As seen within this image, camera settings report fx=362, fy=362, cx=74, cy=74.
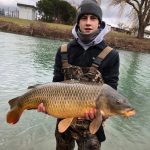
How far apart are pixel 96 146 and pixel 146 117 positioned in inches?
195

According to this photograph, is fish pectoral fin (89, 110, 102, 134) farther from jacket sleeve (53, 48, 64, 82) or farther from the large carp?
jacket sleeve (53, 48, 64, 82)

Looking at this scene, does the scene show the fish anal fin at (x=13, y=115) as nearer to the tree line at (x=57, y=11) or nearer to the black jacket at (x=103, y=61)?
the black jacket at (x=103, y=61)

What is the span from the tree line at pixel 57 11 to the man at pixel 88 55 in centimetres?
4728

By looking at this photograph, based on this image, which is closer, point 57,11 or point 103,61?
point 103,61

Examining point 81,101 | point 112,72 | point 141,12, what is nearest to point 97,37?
point 112,72

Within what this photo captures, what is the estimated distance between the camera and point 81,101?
3.09 metres

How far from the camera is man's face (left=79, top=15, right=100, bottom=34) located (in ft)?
11.4

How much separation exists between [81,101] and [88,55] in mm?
604

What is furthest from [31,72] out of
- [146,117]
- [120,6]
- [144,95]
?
[120,6]

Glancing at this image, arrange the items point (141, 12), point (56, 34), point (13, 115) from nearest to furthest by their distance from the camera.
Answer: point (13, 115) < point (56, 34) < point (141, 12)

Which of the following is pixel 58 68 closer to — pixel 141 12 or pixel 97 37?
pixel 97 37

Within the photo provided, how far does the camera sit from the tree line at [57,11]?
5047 centimetres

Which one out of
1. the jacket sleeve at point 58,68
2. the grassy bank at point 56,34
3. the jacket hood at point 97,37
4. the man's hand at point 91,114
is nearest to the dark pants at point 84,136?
the man's hand at point 91,114

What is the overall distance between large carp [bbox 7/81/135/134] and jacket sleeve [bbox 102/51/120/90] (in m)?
0.32
